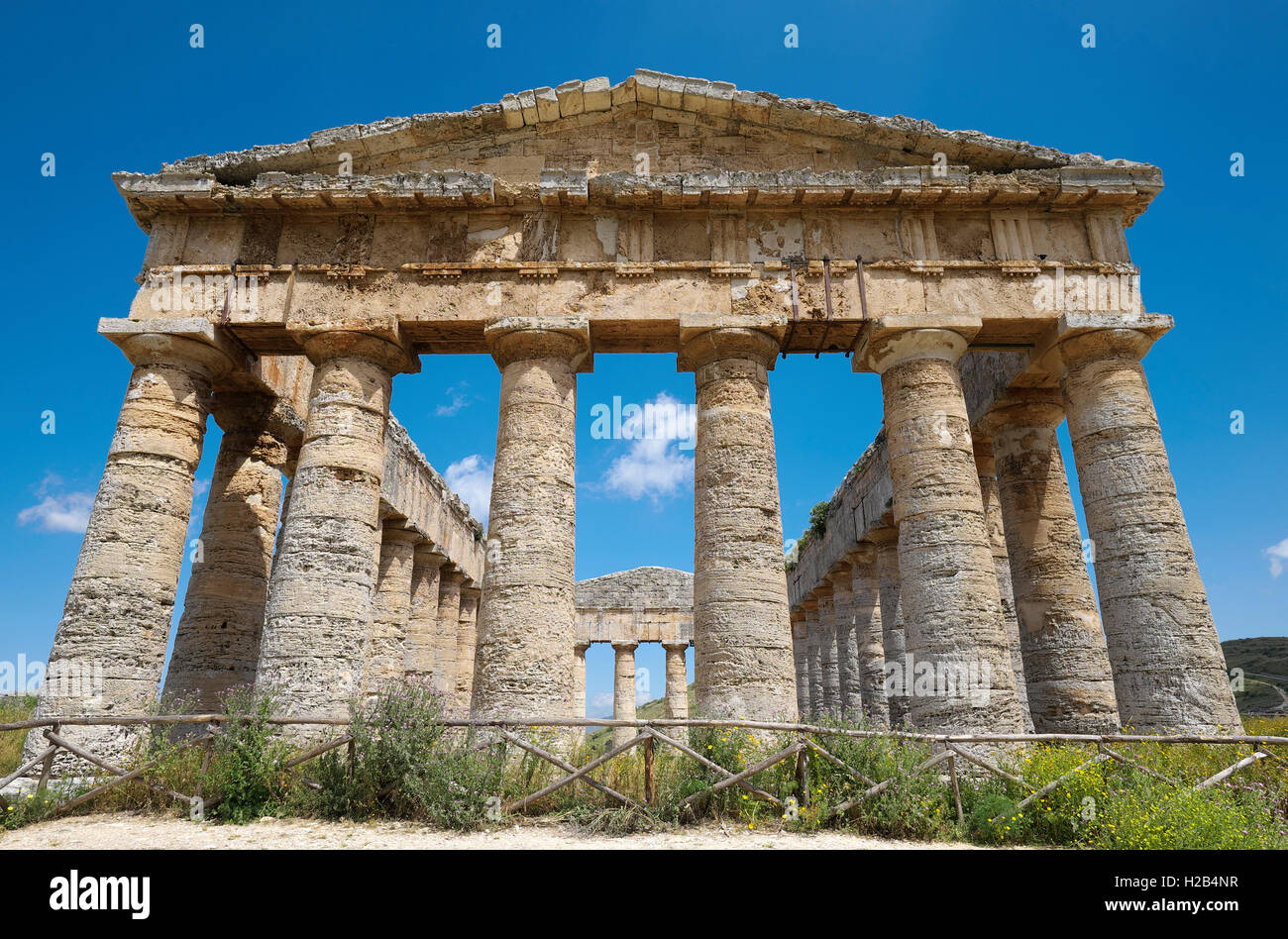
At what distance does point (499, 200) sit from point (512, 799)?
8.67 meters

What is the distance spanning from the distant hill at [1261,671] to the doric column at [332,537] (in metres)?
25.8

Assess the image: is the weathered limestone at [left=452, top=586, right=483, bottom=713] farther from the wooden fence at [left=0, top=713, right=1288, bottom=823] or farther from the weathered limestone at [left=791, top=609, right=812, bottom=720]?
the wooden fence at [left=0, top=713, right=1288, bottom=823]

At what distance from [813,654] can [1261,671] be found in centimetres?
2758

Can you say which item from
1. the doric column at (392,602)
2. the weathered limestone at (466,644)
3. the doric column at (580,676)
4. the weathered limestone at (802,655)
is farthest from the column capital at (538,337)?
the doric column at (580,676)

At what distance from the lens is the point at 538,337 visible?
11.1m

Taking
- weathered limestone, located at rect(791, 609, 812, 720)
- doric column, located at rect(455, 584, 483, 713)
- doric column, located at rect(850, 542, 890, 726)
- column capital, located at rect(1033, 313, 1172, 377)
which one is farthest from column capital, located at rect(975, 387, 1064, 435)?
doric column, located at rect(455, 584, 483, 713)

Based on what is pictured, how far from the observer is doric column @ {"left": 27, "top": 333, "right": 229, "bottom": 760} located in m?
9.59

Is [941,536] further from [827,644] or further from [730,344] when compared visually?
[827,644]

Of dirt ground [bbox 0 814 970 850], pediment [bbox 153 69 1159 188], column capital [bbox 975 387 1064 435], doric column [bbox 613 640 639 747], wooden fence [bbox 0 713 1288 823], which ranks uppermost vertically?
pediment [bbox 153 69 1159 188]

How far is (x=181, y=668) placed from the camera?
1220 centimetres

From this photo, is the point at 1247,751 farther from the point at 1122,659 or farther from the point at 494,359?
the point at 494,359

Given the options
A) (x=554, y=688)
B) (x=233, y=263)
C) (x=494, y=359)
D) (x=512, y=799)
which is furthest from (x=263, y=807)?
(x=233, y=263)

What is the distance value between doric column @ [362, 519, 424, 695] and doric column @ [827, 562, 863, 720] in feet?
35.7

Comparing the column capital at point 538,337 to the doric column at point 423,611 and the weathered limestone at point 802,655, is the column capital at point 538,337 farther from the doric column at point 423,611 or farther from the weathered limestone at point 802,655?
the weathered limestone at point 802,655
